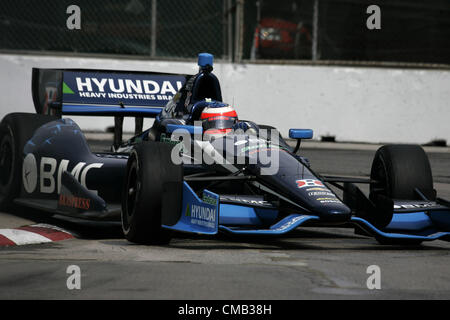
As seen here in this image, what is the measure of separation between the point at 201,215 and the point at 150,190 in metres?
0.41

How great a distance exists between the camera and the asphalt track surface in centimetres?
431

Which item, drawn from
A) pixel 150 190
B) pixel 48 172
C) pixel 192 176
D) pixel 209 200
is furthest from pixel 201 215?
pixel 48 172

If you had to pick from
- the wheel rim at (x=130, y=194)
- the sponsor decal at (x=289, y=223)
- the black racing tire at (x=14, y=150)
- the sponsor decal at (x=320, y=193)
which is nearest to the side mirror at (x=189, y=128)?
the wheel rim at (x=130, y=194)

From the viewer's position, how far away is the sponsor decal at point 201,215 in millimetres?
5773

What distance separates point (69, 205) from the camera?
7094 mm

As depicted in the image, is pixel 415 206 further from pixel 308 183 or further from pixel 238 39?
pixel 238 39

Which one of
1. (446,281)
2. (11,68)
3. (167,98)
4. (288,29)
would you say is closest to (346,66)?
(288,29)

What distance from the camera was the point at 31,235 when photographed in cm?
640

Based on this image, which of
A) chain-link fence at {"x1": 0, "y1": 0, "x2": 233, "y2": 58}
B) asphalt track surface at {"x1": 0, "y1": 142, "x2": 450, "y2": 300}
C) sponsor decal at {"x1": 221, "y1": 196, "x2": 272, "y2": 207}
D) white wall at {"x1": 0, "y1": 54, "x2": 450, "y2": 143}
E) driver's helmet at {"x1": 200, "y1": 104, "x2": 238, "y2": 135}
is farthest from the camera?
white wall at {"x1": 0, "y1": 54, "x2": 450, "y2": 143}

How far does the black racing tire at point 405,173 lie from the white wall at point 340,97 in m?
9.03

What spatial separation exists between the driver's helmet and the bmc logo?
957mm

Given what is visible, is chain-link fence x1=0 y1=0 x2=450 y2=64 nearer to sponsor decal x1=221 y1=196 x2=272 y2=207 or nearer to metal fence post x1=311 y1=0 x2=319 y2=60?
metal fence post x1=311 y1=0 x2=319 y2=60

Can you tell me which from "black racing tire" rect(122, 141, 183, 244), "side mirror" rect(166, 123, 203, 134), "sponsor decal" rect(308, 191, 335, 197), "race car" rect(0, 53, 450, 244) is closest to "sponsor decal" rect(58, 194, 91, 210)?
"race car" rect(0, 53, 450, 244)

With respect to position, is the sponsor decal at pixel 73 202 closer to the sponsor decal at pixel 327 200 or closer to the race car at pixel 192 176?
the race car at pixel 192 176
